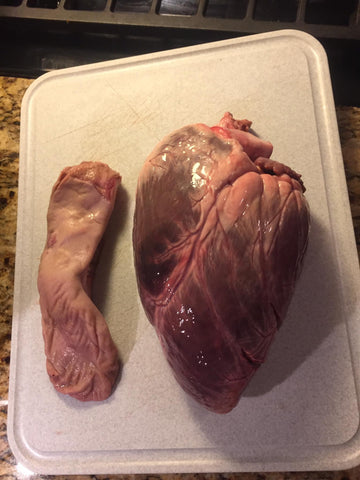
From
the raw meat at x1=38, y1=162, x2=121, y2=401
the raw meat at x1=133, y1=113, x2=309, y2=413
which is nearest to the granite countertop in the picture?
the raw meat at x1=38, y1=162, x2=121, y2=401

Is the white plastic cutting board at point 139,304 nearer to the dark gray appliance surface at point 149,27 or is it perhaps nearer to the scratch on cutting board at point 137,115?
the scratch on cutting board at point 137,115

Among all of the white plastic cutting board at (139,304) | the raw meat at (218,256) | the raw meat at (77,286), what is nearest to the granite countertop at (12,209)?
the white plastic cutting board at (139,304)

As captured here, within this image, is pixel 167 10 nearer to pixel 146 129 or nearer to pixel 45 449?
pixel 146 129

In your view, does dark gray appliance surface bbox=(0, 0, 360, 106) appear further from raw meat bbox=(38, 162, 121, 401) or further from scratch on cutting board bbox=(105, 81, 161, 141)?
raw meat bbox=(38, 162, 121, 401)

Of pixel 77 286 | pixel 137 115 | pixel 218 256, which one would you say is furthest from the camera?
pixel 137 115

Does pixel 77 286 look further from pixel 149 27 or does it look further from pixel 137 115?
pixel 149 27

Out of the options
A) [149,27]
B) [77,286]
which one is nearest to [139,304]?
[77,286]
